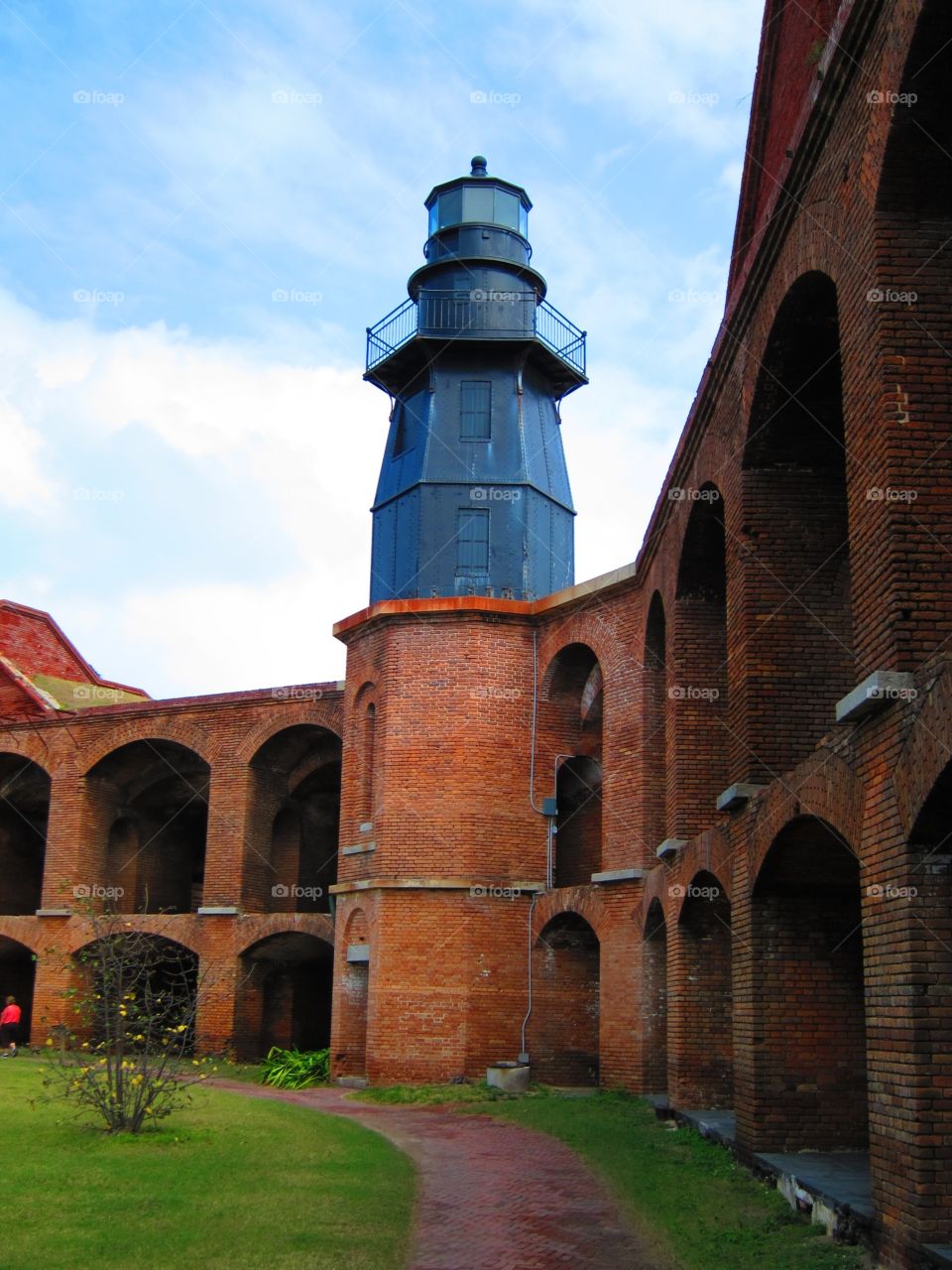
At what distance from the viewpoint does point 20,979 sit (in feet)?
85.4

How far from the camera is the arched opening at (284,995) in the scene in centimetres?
2152

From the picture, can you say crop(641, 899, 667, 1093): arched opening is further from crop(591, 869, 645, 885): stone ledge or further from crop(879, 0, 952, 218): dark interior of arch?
crop(879, 0, 952, 218): dark interior of arch

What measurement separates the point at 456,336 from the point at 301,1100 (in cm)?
1256

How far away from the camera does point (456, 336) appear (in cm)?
2223

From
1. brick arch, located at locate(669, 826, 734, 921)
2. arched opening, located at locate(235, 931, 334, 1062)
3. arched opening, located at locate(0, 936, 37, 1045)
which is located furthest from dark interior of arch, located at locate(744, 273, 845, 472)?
arched opening, located at locate(0, 936, 37, 1045)

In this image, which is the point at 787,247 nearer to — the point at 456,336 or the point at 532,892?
the point at 532,892

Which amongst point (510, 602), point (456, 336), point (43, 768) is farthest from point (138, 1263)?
point (43, 768)

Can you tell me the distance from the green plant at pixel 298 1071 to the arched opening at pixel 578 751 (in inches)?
172

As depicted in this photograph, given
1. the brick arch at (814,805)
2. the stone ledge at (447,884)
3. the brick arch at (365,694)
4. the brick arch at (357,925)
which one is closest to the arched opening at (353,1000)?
the brick arch at (357,925)

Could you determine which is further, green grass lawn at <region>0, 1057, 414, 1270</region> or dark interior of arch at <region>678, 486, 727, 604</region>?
dark interior of arch at <region>678, 486, 727, 604</region>

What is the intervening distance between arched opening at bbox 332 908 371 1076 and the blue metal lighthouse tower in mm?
5672

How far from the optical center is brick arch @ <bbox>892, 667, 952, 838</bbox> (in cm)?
596

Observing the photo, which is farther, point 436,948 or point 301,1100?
point 436,948

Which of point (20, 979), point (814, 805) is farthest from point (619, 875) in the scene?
point (20, 979)
